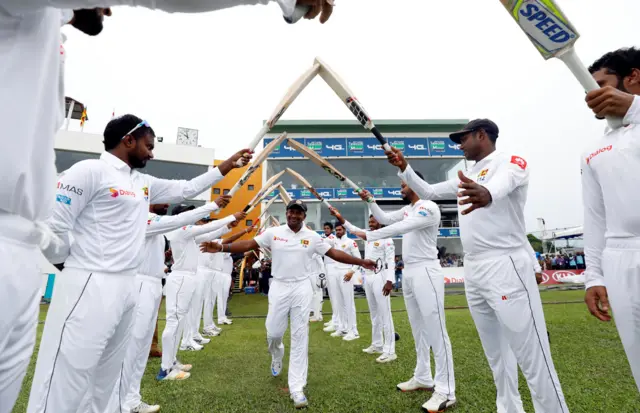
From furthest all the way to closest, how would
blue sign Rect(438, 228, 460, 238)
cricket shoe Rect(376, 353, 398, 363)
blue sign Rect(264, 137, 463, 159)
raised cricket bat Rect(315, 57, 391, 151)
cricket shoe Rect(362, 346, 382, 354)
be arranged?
1. blue sign Rect(264, 137, 463, 159)
2. blue sign Rect(438, 228, 460, 238)
3. cricket shoe Rect(362, 346, 382, 354)
4. cricket shoe Rect(376, 353, 398, 363)
5. raised cricket bat Rect(315, 57, 391, 151)

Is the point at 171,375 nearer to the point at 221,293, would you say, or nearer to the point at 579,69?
the point at 221,293

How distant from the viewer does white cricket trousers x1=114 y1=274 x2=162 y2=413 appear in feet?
12.9

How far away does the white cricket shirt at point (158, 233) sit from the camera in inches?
176

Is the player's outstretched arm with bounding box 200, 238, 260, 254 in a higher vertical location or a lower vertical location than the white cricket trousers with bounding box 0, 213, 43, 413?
higher

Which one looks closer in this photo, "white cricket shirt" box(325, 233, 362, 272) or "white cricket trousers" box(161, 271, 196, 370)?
"white cricket trousers" box(161, 271, 196, 370)

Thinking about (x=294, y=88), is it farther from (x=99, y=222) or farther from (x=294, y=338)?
(x=294, y=338)

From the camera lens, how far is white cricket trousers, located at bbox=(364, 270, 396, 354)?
6715mm

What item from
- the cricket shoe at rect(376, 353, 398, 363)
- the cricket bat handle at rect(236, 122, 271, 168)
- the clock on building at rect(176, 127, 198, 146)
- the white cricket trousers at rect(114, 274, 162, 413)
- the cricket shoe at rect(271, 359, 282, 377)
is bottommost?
the cricket shoe at rect(376, 353, 398, 363)

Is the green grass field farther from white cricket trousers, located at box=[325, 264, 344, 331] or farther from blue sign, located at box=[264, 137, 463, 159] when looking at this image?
blue sign, located at box=[264, 137, 463, 159]

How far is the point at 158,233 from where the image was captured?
459cm

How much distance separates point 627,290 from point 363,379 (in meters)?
4.01

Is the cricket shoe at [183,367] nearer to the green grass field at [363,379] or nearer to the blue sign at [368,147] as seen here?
the green grass field at [363,379]

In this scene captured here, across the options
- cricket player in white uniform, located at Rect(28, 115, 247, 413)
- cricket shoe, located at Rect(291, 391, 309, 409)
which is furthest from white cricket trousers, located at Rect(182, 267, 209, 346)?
cricket player in white uniform, located at Rect(28, 115, 247, 413)

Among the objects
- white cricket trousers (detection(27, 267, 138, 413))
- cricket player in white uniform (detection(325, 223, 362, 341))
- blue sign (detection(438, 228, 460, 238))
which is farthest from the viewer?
blue sign (detection(438, 228, 460, 238))
